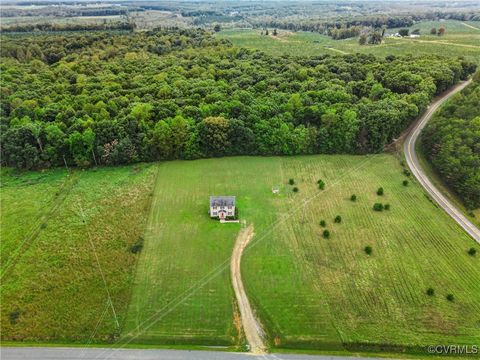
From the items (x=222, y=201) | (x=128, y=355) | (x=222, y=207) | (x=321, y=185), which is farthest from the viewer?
(x=321, y=185)

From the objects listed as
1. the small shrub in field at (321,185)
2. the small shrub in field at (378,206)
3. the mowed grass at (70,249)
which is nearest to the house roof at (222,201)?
the mowed grass at (70,249)

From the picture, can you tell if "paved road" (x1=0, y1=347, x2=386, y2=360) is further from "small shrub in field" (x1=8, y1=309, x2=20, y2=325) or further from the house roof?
the house roof

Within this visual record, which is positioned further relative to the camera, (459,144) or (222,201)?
(459,144)

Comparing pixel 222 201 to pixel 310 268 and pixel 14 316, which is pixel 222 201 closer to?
pixel 310 268

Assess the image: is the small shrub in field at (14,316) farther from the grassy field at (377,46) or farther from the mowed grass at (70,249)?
the grassy field at (377,46)

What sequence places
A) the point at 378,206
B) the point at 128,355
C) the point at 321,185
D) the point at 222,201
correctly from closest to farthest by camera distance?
the point at 128,355 → the point at 222,201 → the point at 378,206 → the point at 321,185

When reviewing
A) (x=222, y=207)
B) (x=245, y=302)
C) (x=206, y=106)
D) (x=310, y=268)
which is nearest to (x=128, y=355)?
(x=245, y=302)

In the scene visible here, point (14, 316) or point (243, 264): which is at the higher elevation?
point (243, 264)
